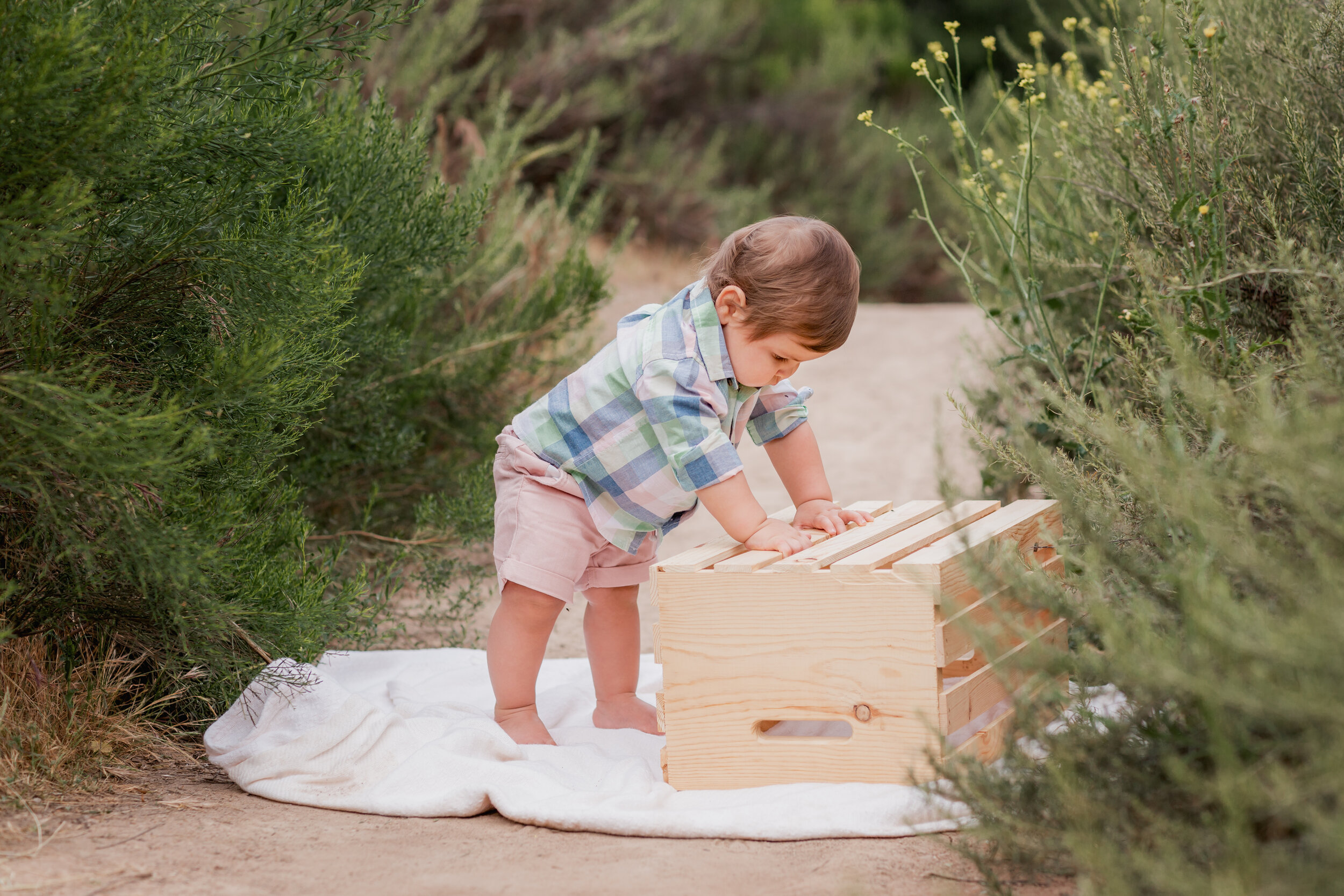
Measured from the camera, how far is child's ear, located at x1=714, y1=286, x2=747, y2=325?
2562mm

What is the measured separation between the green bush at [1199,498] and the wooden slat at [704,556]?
0.59 meters

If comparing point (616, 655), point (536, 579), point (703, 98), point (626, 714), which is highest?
point (536, 579)

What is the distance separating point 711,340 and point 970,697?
0.92 meters

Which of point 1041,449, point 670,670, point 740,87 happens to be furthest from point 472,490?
point 740,87

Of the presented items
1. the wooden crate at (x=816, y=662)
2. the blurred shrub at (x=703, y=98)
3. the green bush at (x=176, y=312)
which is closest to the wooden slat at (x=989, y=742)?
the wooden crate at (x=816, y=662)

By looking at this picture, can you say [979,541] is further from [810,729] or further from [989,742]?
[810,729]

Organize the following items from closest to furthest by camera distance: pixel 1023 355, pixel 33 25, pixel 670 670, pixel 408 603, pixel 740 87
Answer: pixel 33 25 → pixel 670 670 → pixel 1023 355 → pixel 408 603 → pixel 740 87

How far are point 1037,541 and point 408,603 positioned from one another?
7.71 ft

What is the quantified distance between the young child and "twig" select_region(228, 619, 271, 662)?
0.49 m

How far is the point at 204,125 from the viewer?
236cm

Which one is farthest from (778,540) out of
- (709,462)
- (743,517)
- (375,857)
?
(375,857)

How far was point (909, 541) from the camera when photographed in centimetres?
243

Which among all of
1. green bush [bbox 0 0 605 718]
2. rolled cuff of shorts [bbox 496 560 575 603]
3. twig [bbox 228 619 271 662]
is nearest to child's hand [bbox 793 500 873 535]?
rolled cuff of shorts [bbox 496 560 575 603]

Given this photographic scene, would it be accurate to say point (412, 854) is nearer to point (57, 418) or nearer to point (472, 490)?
point (57, 418)
